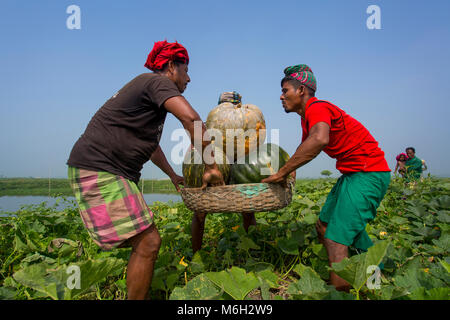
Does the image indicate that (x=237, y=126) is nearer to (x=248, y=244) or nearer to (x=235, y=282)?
(x=248, y=244)

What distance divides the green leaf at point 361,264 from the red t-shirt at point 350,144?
88 cm

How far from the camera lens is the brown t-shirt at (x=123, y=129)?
179 cm

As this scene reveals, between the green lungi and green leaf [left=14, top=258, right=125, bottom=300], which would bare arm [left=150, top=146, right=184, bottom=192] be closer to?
green leaf [left=14, top=258, right=125, bottom=300]

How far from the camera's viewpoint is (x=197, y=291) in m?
1.59

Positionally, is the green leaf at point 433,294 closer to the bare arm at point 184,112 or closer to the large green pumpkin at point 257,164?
the large green pumpkin at point 257,164

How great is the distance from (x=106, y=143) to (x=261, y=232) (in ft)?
6.67

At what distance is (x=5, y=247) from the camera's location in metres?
2.87

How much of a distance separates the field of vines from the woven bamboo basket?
1.30 ft

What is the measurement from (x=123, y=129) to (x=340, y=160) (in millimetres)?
1679

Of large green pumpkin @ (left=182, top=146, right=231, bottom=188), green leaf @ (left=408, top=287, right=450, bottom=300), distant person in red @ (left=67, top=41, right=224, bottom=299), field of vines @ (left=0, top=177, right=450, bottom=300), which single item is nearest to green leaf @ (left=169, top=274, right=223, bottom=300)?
field of vines @ (left=0, top=177, right=450, bottom=300)

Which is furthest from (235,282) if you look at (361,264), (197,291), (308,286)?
(361,264)

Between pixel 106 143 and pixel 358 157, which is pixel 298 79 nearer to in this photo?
pixel 358 157

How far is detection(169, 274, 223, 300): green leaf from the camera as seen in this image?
156 cm

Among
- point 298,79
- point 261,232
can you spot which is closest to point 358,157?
point 298,79
